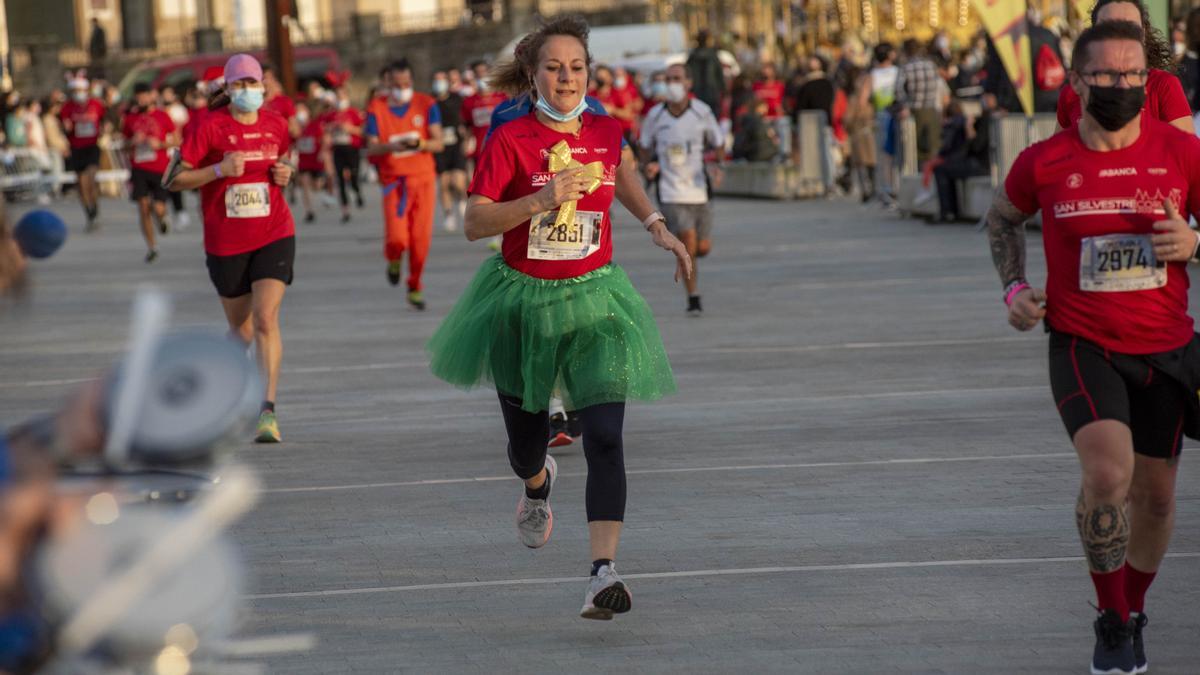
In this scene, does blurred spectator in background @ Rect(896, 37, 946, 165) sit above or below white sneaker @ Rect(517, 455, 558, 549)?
above

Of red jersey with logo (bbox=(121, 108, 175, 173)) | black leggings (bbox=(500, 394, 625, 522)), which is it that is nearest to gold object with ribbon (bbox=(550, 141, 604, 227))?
black leggings (bbox=(500, 394, 625, 522))

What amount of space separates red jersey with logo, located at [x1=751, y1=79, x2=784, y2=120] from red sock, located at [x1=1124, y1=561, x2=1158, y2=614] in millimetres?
27688

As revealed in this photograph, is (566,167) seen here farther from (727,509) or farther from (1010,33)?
(1010,33)

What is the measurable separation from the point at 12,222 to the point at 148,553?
0.86 metres

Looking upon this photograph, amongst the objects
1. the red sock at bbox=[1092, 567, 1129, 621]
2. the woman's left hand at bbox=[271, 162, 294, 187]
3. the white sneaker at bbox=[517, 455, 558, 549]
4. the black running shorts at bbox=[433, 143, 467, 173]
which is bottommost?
the white sneaker at bbox=[517, 455, 558, 549]

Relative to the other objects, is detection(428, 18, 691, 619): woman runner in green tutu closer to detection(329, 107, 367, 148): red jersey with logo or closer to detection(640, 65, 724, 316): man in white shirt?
detection(640, 65, 724, 316): man in white shirt

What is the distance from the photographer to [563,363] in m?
6.93

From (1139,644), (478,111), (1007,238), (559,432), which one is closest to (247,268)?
(559,432)

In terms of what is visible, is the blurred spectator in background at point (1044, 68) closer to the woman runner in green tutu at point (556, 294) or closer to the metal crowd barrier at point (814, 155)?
the metal crowd barrier at point (814, 155)

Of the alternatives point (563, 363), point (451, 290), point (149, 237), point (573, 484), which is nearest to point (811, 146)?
point (149, 237)

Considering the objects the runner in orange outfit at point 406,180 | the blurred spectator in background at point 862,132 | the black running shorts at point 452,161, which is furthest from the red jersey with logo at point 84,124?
the runner in orange outfit at point 406,180

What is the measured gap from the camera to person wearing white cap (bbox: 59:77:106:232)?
1233 inches

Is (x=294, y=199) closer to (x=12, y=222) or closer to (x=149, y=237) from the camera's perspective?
(x=149, y=237)

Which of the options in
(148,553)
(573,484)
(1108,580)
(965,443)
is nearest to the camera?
(148,553)
